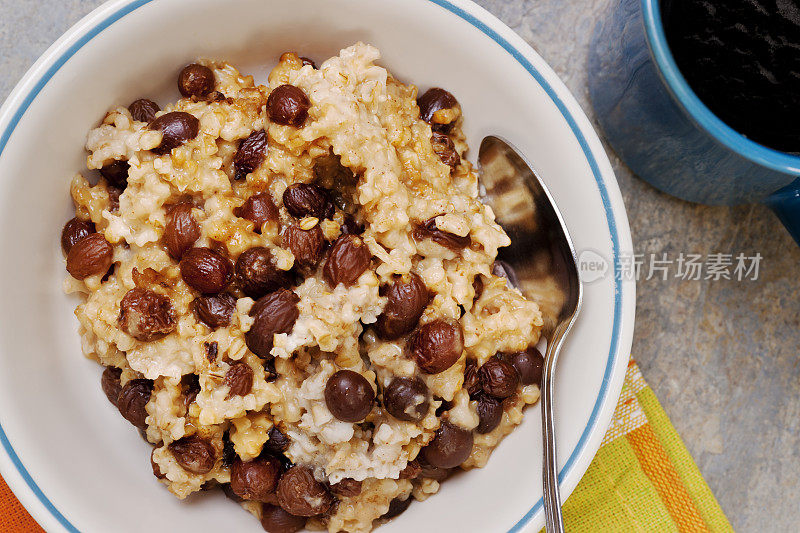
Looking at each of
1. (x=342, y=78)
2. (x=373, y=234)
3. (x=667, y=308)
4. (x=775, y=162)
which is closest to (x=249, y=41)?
(x=342, y=78)

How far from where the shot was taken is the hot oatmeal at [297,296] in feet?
4.08

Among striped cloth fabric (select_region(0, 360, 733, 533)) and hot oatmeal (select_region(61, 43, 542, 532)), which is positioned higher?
hot oatmeal (select_region(61, 43, 542, 532))

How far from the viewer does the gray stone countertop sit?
1730 millimetres

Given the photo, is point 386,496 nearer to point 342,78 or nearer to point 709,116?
point 342,78

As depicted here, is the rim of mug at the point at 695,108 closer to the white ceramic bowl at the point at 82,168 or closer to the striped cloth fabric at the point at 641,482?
the white ceramic bowl at the point at 82,168

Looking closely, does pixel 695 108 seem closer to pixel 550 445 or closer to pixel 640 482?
pixel 550 445

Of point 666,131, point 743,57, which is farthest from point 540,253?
point 743,57

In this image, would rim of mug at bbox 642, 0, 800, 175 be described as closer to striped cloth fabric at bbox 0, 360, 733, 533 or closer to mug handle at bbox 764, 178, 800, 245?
mug handle at bbox 764, 178, 800, 245

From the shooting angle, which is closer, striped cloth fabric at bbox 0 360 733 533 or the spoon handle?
the spoon handle

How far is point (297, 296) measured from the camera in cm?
125

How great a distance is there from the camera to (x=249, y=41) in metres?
1.43

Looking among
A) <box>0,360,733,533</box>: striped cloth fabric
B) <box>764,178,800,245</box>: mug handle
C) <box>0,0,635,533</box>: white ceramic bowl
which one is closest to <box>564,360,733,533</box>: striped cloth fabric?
<box>0,360,733,533</box>: striped cloth fabric

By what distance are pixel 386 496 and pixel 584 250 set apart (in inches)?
24.0

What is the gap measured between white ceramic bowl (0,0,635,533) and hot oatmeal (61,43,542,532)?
64 millimetres
